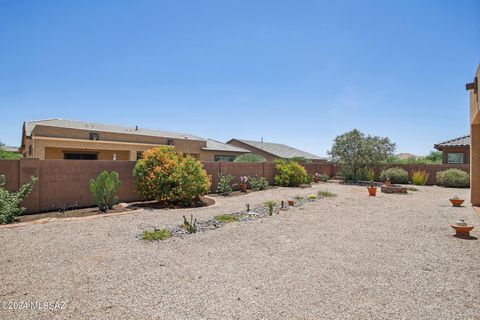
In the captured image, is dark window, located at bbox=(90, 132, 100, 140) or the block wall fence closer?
the block wall fence

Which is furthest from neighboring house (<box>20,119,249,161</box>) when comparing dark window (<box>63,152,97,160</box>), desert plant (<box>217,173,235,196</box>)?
desert plant (<box>217,173,235,196</box>)

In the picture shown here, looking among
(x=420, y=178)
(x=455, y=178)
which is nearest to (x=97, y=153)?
(x=420, y=178)

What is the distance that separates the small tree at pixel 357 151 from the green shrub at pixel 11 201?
23.2 metres

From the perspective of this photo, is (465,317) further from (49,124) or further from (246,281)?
(49,124)

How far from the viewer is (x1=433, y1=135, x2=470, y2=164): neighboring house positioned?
23320mm

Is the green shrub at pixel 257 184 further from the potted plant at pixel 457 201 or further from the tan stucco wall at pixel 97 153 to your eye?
the tan stucco wall at pixel 97 153

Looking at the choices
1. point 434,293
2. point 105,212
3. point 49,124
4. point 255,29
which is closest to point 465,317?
point 434,293

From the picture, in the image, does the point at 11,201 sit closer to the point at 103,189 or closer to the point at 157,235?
the point at 103,189

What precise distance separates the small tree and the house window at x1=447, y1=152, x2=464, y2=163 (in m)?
5.23

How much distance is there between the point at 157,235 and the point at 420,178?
23736 mm

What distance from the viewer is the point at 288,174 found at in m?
19.4

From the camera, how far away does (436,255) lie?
5148 millimetres

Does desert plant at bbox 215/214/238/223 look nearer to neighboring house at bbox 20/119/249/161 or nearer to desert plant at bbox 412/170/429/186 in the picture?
neighboring house at bbox 20/119/249/161

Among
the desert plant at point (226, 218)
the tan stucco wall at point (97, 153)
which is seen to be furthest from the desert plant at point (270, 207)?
the tan stucco wall at point (97, 153)
